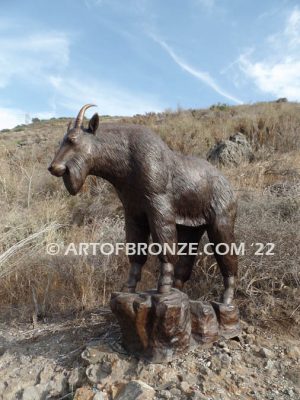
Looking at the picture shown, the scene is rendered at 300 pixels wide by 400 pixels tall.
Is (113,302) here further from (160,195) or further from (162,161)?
(162,161)

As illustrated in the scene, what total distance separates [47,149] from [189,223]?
6713 millimetres

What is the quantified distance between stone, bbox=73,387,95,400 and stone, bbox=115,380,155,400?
0.42ft

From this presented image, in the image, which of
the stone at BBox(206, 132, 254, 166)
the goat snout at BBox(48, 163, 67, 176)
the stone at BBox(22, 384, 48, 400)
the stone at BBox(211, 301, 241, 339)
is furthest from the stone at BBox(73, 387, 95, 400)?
the stone at BBox(206, 132, 254, 166)

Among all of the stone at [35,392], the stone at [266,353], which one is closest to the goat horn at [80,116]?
the stone at [35,392]

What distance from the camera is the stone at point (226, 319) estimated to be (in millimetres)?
2031

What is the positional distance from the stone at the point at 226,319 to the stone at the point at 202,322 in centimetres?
6

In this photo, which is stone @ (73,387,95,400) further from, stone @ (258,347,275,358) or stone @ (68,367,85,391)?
stone @ (258,347,275,358)

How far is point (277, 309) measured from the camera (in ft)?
7.76

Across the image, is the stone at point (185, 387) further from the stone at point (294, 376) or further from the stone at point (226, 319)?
the stone at point (294, 376)

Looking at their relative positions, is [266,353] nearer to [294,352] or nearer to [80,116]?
[294,352]

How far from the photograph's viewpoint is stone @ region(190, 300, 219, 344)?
76.9 inches

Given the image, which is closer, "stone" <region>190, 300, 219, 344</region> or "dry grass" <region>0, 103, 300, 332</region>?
"stone" <region>190, 300, 219, 344</region>

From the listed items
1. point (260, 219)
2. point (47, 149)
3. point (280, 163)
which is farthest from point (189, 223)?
point (47, 149)

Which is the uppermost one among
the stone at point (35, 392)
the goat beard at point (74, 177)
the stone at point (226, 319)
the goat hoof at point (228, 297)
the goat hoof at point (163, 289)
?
the goat beard at point (74, 177)
